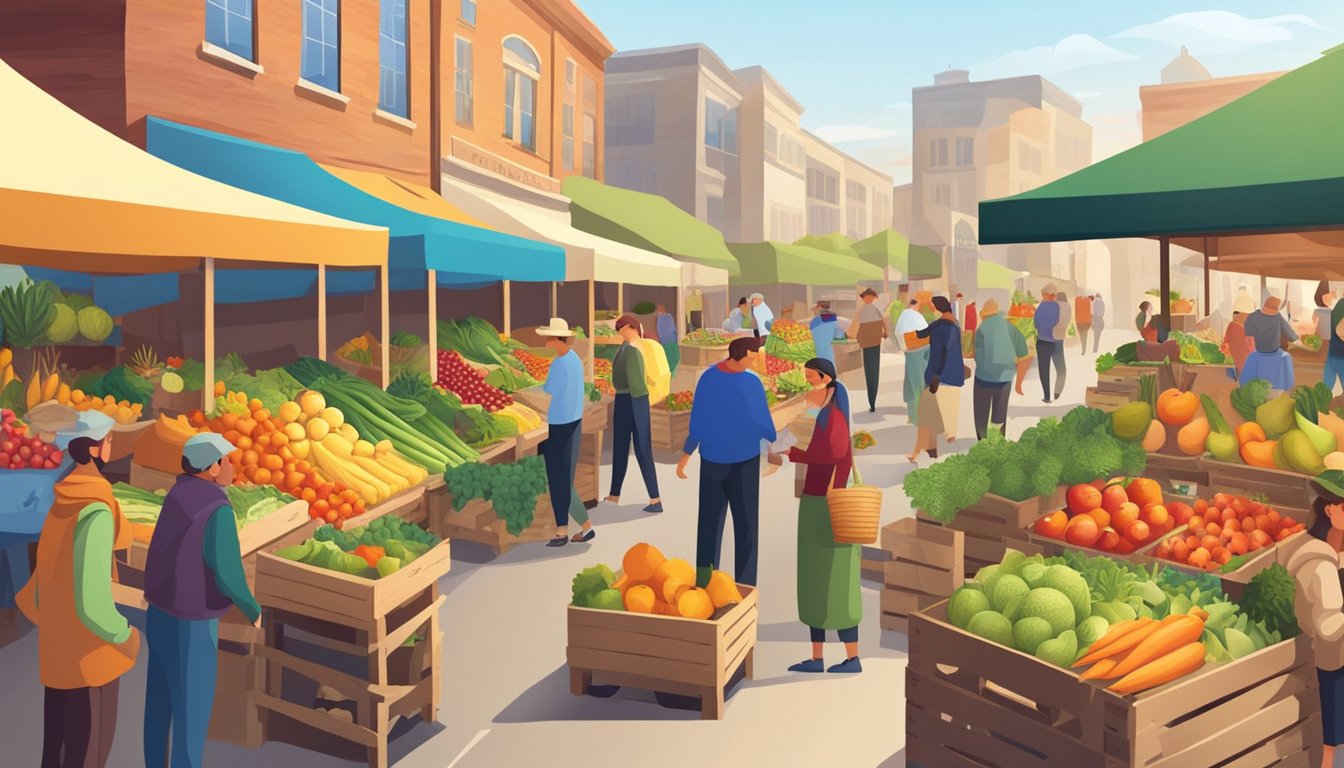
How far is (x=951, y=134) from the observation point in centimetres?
8338

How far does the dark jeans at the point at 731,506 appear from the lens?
6.96 metres

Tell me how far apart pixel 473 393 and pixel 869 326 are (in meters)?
7.76

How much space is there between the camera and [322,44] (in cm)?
1355

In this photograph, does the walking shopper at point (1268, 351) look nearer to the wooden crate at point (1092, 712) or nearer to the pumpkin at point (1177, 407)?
the pumpkin at point (1177, 407)

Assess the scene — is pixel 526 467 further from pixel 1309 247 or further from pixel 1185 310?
pixel 1185 310

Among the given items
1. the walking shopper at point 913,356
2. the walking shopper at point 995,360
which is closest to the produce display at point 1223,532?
the walking shopper at point 995,360

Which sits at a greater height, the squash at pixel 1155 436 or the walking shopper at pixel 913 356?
the walking shopper at pixel 913 356

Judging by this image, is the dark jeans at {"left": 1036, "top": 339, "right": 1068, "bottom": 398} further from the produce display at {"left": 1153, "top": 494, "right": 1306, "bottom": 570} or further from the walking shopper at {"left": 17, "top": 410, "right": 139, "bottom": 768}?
the walking shopper at {"left": 17, "top": 410, "right": 139, "bottom": 768}

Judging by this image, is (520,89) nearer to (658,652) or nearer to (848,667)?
(848,667)

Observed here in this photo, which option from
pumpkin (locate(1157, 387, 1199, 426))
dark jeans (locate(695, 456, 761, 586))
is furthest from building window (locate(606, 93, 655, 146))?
dark jeans (locate(695, 456, 761, 586))

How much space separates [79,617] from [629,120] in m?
40.6

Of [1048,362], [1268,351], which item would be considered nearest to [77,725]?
[1268,351]

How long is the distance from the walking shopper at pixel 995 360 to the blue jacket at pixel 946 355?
0.84ft

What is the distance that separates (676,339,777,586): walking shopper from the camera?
6.91 meters
